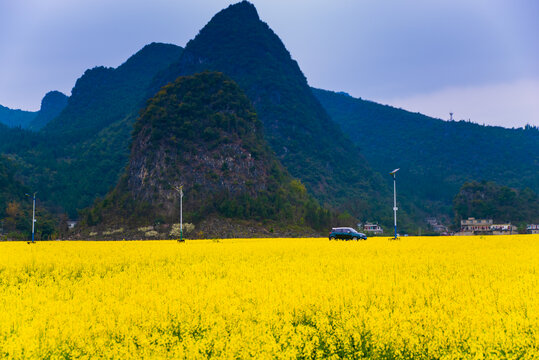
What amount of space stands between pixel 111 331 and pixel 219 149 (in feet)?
441

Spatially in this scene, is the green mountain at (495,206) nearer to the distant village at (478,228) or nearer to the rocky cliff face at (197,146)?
the distant village at (478,228)

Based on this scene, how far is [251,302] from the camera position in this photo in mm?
12617

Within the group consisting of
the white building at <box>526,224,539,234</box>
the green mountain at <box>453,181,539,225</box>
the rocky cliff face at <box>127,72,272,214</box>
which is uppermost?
the rocky cliff face at <box>127,72,272,214</box>

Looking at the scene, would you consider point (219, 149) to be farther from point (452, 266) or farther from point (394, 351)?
point (394, 351)

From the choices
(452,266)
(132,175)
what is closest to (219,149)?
(132,175)

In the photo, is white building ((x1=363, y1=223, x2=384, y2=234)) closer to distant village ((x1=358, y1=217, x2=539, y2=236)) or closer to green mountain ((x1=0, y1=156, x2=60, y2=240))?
distant village ((x1=358, y1=217, x2=539, y2=236))

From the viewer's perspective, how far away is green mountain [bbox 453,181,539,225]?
190 m

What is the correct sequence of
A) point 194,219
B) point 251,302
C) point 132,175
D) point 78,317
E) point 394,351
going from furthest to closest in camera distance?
point 132,175 < point 194,219 < point 251,302 < point 78,317 < point 394,351

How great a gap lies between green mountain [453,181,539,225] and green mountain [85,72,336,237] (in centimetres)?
8141

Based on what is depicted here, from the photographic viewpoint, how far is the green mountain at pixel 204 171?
12550 centimetres

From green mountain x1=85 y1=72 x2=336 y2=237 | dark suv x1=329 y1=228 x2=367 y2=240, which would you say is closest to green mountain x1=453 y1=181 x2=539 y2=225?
green mountain x1=85 y1=72 x2=336 y2=237

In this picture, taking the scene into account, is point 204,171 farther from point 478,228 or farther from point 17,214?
point 478,228

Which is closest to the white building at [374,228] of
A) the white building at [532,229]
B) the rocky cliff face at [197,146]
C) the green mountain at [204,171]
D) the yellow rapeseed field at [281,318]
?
the green mountain at [204,171]

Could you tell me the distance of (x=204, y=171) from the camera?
5453 inches
